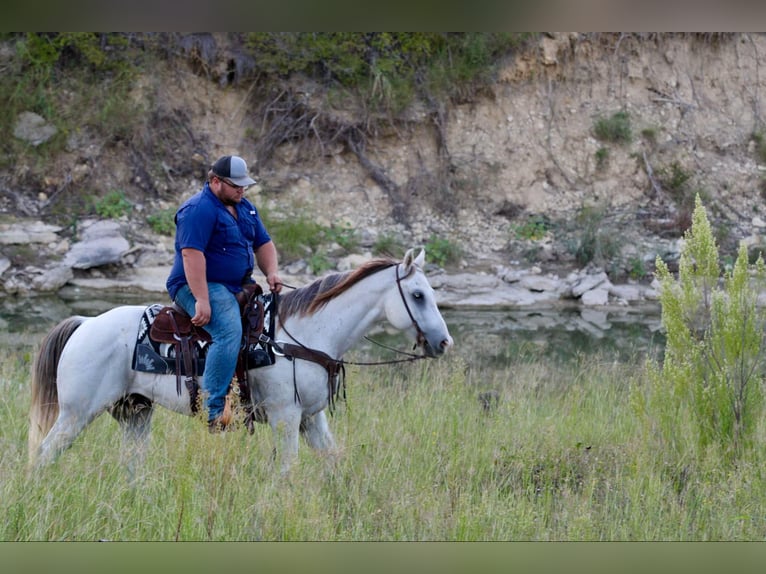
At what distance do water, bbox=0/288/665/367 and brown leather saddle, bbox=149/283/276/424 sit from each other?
18.8 ft

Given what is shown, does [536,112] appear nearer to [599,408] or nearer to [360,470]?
[599,408]

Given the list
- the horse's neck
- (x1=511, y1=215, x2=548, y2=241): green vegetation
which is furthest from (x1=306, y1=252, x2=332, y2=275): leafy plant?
the horse's neck

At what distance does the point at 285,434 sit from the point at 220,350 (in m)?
0.67

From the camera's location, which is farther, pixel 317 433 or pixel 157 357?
pixel 317 433

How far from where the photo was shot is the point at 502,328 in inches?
582

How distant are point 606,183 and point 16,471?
17.9 metres

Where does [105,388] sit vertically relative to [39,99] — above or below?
below

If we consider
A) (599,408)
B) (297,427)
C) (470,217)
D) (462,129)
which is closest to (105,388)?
(297,427)

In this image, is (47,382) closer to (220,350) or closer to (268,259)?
(220,350)

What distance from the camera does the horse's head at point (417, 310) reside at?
17.4 feet

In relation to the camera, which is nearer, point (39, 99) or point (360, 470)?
point (360, 470)

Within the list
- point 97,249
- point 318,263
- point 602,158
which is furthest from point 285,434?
point 602,158

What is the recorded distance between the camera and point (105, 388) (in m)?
5.29

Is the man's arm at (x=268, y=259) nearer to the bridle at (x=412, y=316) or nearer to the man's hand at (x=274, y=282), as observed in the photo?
the man's hand at (x=274, y=282)
